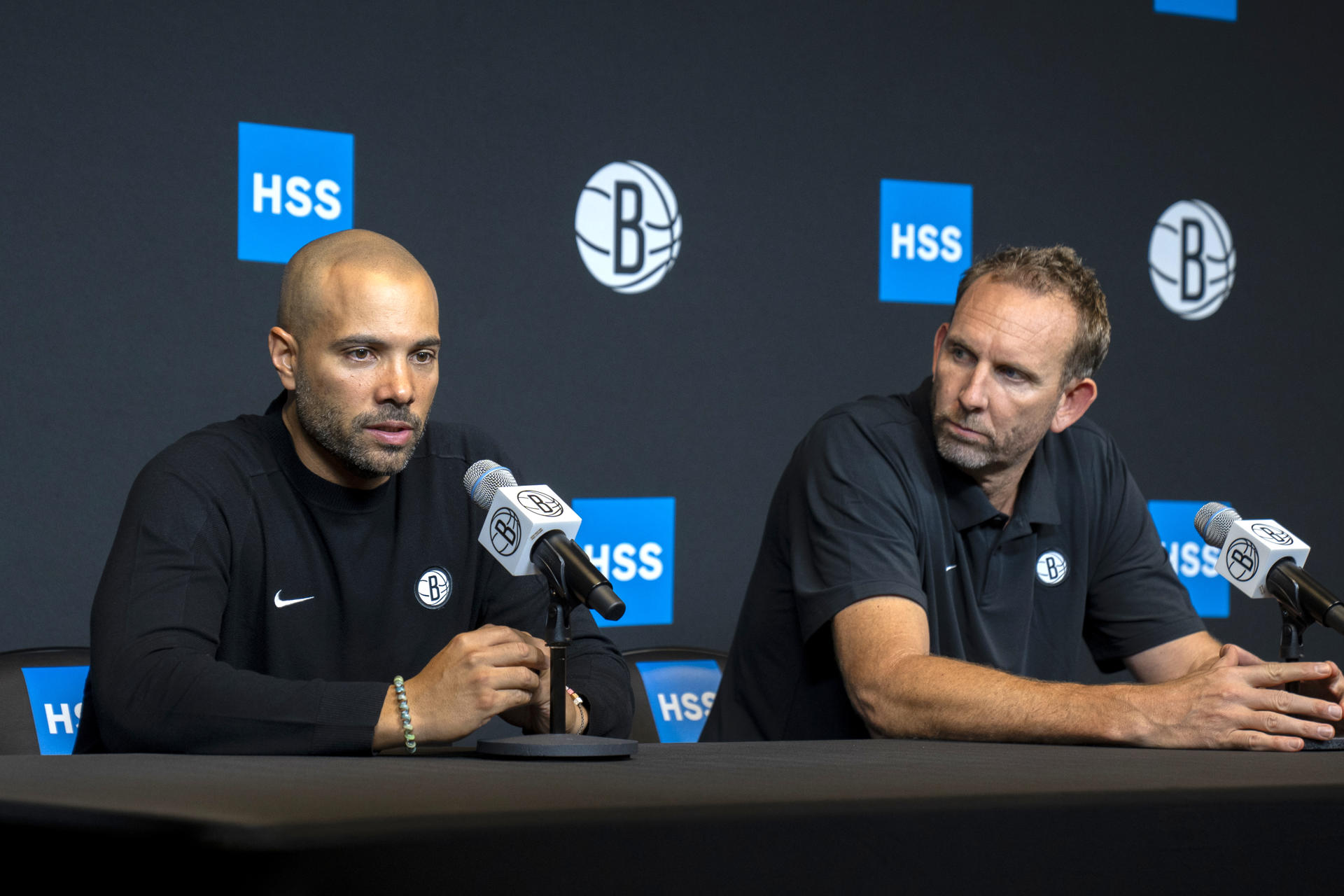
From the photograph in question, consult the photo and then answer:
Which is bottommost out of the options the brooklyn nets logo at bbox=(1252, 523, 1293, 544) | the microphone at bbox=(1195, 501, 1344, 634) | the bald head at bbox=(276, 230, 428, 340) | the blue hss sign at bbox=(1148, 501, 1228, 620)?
the blue hss sign at bbox=(1148, 501, 1228, 620)

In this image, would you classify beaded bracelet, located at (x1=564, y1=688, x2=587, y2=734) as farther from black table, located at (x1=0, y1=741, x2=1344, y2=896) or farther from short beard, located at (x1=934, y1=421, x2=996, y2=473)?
short beard, located at (x1=934, y1=421, x2=996, y2=473)

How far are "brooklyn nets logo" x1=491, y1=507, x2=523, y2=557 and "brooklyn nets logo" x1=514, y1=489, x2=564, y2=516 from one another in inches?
0.5

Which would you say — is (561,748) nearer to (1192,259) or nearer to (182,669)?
(182,669)

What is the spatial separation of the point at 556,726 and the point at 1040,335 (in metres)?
0.96

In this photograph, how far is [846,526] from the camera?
1.63 m

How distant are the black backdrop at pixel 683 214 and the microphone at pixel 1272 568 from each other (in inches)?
55.0

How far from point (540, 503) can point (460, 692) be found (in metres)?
0.19

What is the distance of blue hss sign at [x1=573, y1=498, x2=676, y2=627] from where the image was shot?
2.56 meters

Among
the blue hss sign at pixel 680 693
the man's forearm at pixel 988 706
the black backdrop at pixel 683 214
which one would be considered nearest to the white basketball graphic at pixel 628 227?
the black backdrop at pixel 683 214

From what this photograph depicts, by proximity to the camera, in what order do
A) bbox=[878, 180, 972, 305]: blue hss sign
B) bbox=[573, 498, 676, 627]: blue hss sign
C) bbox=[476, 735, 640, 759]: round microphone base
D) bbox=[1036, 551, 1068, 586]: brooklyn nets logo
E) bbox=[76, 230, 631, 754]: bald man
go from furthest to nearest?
bbox=[878, 180, 972, 305]: blue hss sign < bbox=[573, 498, 676, 627]: blue hss sign < bbox=[1036, 551, 1068, 586]: brooklyn nets logo < bbox=[76, 230, 631, 754]: bald man < bbox=[476, 735, 640, 759]: round microphone base

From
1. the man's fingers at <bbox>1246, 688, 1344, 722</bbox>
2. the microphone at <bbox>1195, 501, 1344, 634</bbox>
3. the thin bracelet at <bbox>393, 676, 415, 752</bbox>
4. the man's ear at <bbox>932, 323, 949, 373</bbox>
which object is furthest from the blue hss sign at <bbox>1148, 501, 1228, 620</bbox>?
the thin bracelet at <bbox>393, 676, 415, 752</bbox>

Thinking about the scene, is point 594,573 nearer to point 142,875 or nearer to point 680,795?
point 680,795

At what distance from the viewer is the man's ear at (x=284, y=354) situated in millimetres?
1565

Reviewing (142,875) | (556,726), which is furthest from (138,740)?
(142,875)
